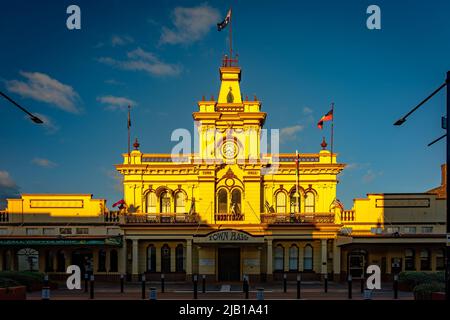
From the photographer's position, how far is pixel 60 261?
118 ft

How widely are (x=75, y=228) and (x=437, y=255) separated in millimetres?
27977

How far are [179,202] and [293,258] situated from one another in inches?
399

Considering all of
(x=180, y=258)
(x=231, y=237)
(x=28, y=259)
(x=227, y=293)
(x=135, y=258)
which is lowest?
(x=227, y=293)

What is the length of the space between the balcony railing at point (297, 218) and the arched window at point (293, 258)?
2.46 m

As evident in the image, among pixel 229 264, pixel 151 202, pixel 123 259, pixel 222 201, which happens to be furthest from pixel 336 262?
pixel 123 259

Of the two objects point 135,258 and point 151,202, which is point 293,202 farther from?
point 135,258

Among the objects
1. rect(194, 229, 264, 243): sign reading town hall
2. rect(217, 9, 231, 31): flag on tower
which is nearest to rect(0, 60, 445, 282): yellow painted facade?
rect(194, 229, 264, 243): sign reading town hall

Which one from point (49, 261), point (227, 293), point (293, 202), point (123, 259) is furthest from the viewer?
point (293, 202)

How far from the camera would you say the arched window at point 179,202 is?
3747 cm

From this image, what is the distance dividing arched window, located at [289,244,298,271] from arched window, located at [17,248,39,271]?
19.7 m

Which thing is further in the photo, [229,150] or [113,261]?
[229,150]

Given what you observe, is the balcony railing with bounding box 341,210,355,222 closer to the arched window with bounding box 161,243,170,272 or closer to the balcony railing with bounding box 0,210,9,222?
the arched window with bounding box 161,243,170,272

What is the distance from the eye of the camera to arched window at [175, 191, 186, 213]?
3747cm

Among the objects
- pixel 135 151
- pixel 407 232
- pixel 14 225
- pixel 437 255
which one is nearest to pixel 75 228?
pixel 14 225
